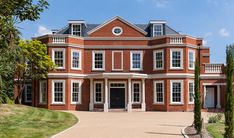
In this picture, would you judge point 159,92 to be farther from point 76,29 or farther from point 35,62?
point 35,62

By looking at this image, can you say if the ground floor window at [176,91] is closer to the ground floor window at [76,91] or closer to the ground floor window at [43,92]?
the ground floor window at [76,91]

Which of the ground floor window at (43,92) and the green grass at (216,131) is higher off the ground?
the ground floor window at (43,92)

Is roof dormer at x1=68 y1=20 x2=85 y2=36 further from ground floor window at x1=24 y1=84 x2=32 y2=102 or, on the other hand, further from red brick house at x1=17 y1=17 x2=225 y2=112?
ground floor window at x1=24 y1=84 x2=32 y2=102

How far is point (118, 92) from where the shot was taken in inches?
1446

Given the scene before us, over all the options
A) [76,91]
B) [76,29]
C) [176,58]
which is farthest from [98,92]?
[176,58]

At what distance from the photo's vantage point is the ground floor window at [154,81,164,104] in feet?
119

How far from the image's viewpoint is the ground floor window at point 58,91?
3584 cm

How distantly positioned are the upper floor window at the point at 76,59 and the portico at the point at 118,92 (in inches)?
71.4

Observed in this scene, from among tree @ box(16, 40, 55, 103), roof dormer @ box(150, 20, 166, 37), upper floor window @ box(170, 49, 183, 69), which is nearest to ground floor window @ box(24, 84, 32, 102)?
tree @ box(16, 40, 55, 103)

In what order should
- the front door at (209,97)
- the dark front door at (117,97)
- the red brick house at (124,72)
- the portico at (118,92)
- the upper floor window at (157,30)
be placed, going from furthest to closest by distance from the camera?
the upper floor window at (157,30) → the front door at (209,97) → the dark front door at (117,97) → the portico at (118,92) → the red brick house at (124,72)

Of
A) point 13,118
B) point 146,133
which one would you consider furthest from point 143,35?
point 146,133

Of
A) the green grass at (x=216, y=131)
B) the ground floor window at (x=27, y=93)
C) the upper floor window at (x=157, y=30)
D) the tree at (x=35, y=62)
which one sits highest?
the upper floor window at (x=157, y=30)

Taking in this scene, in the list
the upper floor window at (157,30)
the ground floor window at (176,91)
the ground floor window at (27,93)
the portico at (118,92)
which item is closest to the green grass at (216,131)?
the ground floor window at (176,91)

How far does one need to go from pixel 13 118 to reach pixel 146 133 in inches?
342
